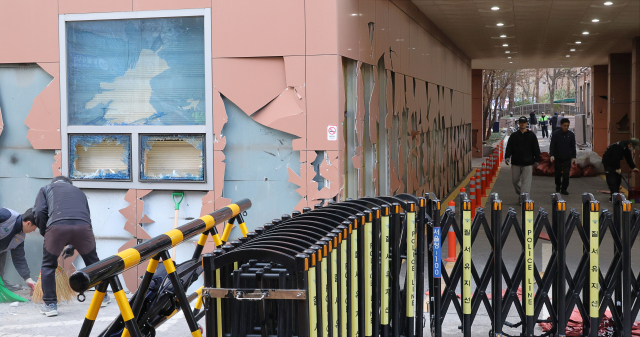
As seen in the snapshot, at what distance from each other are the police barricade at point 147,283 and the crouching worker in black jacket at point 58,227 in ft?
8.23

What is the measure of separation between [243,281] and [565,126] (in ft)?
45.8

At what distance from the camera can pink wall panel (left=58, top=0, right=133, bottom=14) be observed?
27.8ft

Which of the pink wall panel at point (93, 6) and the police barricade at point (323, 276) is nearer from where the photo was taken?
the police barricade at point (323, 276)

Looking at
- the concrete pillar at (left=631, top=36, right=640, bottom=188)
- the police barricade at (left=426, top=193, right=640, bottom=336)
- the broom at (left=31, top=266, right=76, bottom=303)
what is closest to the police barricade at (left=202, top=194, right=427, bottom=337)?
the police barricade at (left=426, top=193, right=640, bottom=336)

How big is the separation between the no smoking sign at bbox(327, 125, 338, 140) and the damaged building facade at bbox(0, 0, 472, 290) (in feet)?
0.05

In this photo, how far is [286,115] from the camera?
806 centimetres

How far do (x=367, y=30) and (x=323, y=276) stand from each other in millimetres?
5781

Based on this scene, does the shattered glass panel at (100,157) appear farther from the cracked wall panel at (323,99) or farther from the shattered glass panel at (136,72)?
the cracked wall panel at (323,99)

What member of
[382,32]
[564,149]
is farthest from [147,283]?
[564,149]

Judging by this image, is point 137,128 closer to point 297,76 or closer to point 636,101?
point 297,76

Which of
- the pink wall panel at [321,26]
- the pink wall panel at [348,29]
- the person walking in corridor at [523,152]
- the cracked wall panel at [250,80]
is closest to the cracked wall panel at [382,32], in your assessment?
the pink wall panel at [348,29]

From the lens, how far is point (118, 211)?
8.84 metres

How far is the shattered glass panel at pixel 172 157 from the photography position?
28.0 ft

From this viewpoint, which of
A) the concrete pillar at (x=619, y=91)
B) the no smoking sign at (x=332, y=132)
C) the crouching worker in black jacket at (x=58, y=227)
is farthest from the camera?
the concrete pillar at (x=619, y=91)
